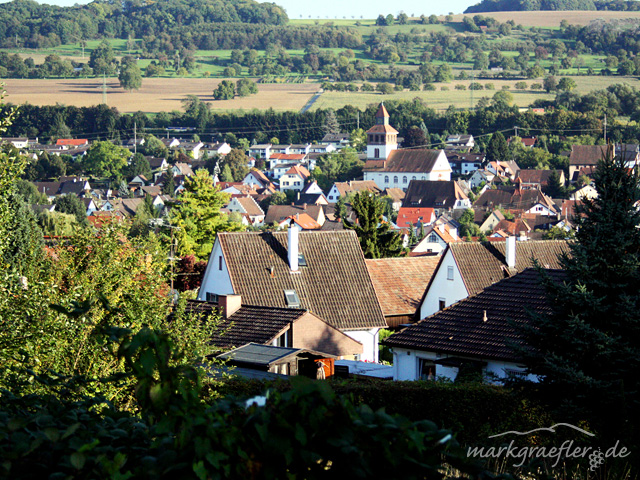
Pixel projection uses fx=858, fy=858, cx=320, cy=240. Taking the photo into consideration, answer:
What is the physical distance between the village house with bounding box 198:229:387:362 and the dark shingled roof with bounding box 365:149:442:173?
123m

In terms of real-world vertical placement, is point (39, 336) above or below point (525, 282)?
above

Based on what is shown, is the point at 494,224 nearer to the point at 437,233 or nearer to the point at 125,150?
the point at 437,233

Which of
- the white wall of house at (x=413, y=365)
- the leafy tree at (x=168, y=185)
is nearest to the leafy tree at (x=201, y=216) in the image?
the white wall of house at (x=413, y=365)

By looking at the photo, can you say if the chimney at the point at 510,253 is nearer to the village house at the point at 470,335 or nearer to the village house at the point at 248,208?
the village house at the point at 470,335

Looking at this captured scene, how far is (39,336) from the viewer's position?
8.21 metres

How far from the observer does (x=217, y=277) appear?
26.3 metres

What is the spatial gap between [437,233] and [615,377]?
185 ft

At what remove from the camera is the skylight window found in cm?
2500

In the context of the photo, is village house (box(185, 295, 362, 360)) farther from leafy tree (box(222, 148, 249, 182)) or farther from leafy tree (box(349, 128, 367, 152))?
leafy tree (box(349, 128, 367, 152))

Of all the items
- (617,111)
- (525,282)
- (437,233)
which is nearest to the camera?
(525,282)

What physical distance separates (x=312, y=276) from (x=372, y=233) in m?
10.7

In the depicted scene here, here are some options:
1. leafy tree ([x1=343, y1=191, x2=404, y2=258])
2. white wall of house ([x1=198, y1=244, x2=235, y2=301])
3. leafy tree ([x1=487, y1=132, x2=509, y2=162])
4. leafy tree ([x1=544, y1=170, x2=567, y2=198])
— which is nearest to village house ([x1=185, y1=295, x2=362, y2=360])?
white wall of house ([x1=198, y1=244, x2=235, y2=301])

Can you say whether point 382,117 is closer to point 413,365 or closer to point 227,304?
point 227,304

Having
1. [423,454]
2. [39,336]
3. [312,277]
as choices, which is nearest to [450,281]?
[312,277]
